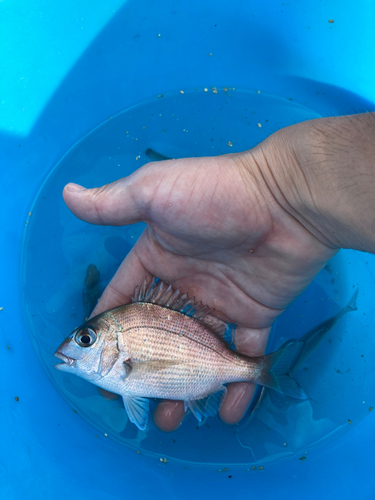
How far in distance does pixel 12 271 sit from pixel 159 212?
150cm

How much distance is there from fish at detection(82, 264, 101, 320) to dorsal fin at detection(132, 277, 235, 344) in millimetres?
627

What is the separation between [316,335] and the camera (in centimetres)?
280

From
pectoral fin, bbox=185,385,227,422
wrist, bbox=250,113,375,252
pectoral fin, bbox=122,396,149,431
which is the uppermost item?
wrist, bbox=250,113,375,252

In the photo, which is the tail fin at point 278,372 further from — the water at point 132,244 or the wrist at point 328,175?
the wrist at point 328,175

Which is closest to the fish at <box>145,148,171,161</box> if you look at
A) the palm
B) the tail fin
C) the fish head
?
the palm

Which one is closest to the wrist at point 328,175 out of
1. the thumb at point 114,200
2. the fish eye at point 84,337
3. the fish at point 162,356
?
the thumb at point 114,200

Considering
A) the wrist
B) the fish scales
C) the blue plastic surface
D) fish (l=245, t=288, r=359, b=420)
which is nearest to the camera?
the wrist

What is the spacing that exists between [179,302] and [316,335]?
4.18ft

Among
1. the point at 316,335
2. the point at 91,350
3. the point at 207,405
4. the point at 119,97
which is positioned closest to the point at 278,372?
the point at 207,405

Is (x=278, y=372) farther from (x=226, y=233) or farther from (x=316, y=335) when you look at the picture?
(x=226, y=233)

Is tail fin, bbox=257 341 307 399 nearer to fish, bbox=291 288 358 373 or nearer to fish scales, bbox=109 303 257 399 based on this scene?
fish scales, bbox=109 303 257 399

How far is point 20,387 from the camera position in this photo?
2547 millimetres

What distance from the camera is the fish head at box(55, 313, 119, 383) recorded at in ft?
6.27

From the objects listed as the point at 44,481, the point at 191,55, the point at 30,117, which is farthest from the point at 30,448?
the point at 191,55
